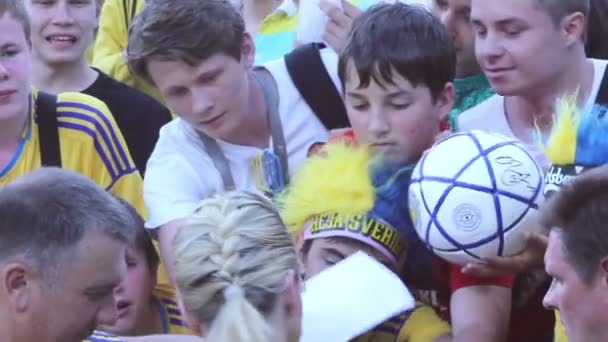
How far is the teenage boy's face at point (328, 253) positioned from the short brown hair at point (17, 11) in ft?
4.60

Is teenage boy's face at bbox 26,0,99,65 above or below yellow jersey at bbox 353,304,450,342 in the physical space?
above

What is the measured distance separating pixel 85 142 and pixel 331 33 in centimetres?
88

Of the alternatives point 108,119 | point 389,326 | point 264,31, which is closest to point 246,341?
point 389,326

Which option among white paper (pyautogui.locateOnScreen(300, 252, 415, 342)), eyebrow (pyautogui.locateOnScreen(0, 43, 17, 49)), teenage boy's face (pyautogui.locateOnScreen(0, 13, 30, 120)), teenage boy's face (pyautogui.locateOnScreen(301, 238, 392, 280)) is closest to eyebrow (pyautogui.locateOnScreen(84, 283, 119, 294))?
white paper (pyautogui.locateOnScreen(300, 252, 415, 342))

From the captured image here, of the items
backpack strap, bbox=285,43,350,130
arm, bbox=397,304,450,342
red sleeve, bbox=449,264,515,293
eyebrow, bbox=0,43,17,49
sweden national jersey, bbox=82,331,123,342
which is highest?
eyebrow, bbox=0,43,17,49

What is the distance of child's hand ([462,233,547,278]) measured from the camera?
3119 mm

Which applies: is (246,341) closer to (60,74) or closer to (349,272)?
(349,272)

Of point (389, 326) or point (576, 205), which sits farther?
point (389, 326)

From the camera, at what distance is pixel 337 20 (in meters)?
4.28

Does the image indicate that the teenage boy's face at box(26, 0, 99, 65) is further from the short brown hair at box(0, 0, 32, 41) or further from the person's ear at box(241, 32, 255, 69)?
the person's ear at box(241, 32, 255, 69)

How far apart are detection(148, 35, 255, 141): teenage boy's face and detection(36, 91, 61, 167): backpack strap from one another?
0.39 metres

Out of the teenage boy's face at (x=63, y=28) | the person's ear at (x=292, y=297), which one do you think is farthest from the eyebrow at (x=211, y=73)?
the teenage boy's face at (x=63, y=28)

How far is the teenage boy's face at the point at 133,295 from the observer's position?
146 inches

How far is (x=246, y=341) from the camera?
2.46m
